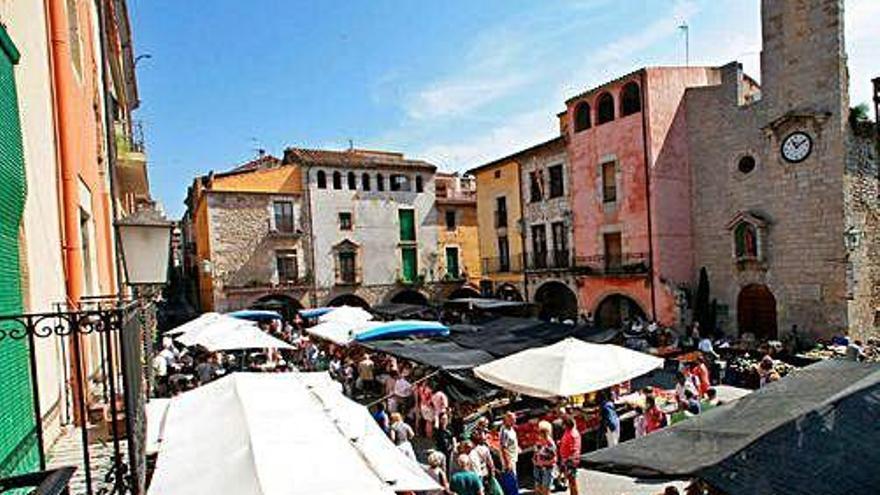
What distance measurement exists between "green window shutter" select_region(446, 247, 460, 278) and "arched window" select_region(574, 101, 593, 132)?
1346 centimetres

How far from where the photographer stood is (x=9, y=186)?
3.72 m

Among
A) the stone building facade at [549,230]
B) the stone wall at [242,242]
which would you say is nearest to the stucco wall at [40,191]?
the stone building facade at [549,230]

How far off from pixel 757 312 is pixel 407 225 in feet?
67.4

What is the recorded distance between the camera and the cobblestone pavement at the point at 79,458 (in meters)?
4.56

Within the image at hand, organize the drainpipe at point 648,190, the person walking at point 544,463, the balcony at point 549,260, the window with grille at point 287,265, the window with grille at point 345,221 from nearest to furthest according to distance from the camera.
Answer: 1. the person walking at point 544,463
2. the drainpipe at point 648,190
3. the balcony at point 549,260
4. the window with grille at point 287,265
5. the window with grille at point 345,221

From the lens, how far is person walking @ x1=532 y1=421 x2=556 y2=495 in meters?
8.19

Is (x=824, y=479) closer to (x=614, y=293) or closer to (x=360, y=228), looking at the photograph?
(x=614, y=293)

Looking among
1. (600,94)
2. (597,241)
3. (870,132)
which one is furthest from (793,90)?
(597,241)

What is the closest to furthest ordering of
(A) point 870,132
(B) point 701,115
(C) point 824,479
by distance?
(C) point 824,479 < (A) point 870,132 < (B) point 701,115

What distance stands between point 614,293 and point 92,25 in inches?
838

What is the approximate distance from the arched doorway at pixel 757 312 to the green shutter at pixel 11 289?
22.6 meters

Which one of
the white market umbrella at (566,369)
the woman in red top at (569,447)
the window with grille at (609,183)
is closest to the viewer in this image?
the woman in red top at (569,447)

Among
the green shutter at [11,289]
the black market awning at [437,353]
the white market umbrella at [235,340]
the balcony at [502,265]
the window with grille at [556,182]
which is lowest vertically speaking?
the black market awning at [437,353]

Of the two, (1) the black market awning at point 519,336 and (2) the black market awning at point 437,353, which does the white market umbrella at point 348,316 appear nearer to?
(2) the black market awning at point 437,353
